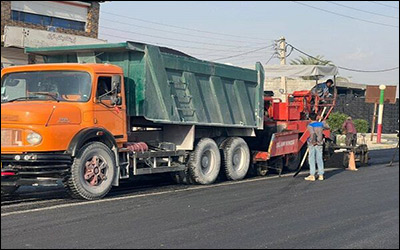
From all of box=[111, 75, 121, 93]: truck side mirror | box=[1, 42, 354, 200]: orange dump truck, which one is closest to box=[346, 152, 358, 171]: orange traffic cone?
box=[1, 42, 354, 200]: orange dump truck

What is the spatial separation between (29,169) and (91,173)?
1.12m

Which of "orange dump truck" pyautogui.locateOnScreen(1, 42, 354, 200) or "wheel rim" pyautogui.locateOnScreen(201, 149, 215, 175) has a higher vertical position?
"orange dump truck" pyautogui.locateOnScreen(1, 42, 354, 200)

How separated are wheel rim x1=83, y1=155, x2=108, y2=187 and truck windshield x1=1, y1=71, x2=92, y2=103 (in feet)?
3.62

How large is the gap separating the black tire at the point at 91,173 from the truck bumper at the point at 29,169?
0.36 meters

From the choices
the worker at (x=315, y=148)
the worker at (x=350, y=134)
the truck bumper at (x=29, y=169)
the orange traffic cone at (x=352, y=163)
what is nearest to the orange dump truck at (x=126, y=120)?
the truck bumper at (x=29, y=169)

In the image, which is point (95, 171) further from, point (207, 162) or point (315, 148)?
point (315, 148)

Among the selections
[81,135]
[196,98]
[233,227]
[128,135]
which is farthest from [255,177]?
[233,227]

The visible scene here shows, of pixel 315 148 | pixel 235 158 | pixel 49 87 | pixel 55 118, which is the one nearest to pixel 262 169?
pixel 235 158

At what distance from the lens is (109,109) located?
11.1m

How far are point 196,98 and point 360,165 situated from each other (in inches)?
256

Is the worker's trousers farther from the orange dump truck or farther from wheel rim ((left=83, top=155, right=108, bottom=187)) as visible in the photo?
wheel rim ((left=83, top=155, right=108, bottom=187))

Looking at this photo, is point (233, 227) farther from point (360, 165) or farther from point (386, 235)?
point (360, 165)

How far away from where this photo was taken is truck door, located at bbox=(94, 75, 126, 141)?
35.8 ft

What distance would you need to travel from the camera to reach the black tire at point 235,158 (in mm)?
13906
